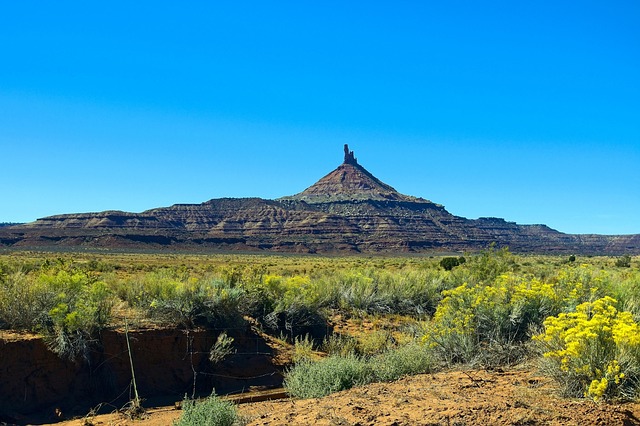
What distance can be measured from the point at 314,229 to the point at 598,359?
134338 millimetres

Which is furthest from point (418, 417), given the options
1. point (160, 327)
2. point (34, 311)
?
point (34, 311)

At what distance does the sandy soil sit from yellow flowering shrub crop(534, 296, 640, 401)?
0.25 meters

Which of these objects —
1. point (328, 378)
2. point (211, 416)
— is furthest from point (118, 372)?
point (211, 416)

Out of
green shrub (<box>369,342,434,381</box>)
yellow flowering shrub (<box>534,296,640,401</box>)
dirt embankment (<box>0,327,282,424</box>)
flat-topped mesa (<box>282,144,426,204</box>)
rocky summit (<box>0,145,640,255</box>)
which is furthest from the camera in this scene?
flat-topped mesa (<box>282,144,426,204</box>)

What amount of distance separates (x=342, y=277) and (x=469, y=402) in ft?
49.3

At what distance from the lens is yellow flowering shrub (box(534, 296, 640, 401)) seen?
271 inches

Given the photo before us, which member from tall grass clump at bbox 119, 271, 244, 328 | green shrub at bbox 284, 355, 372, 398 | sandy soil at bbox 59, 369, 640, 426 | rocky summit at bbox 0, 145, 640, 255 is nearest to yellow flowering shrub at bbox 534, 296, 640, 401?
sandy soil at bbox 59, 369, 640, 426

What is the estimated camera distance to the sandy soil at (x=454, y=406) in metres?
6.17

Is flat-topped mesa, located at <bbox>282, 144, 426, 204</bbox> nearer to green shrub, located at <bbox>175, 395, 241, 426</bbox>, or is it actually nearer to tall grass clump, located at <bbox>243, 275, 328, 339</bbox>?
tall grass clump, located at <bbox>243, 275, 328, 339</bbox>

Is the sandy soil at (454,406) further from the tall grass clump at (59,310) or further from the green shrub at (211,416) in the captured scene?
the tall grass clump at (59,310)

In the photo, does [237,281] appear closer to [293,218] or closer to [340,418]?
[340,418]

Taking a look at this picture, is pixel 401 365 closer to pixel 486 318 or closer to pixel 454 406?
pixel 486 318

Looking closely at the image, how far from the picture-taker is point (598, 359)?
23.5 feet

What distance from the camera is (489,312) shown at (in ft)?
34.5
